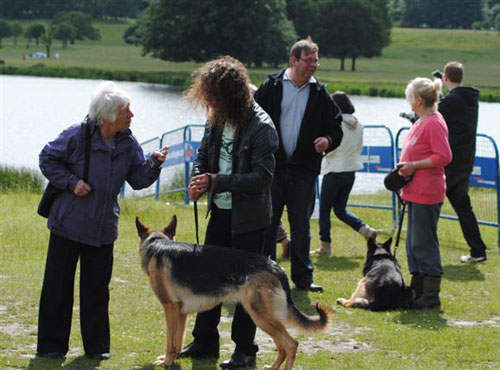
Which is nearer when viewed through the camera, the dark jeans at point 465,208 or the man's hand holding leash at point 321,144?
the man's hand holding leash at point 321,144

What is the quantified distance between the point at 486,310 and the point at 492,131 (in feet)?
75.6

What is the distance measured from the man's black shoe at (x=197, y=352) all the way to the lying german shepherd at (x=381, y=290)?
6.92ft

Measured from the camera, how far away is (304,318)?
19.2 feet

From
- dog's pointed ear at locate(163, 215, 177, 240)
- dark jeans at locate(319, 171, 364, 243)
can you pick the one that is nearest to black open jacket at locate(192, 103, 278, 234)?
dog's pointed ear at locate(163, 215, 177, 240)

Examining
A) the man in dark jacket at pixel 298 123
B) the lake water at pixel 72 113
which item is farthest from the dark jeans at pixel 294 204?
the lake water at pixel 72 113

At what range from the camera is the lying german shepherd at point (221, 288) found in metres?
5.70

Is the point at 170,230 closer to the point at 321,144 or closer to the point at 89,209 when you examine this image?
the point at 89,209

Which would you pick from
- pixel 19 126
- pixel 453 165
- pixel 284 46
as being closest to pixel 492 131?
pixel 19 126

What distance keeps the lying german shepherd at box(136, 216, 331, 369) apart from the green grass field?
0.49 metres

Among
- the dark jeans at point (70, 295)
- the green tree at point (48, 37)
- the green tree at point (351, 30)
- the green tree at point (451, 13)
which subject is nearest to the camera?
the dark jeans at point (70, 295)

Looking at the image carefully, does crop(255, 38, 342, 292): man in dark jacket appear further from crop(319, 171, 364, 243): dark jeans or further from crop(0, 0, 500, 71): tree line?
crop(0, 0, 500, 71): tree line

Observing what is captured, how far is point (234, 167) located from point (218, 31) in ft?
240

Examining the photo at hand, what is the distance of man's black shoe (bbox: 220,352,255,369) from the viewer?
614 cm

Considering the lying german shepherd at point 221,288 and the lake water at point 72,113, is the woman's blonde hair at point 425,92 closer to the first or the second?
the lying german shepherd at point 221,288
